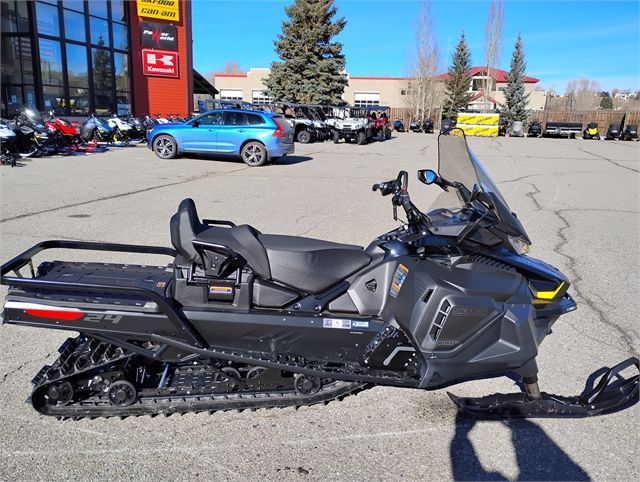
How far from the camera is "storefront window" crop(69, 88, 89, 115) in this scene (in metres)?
23.0

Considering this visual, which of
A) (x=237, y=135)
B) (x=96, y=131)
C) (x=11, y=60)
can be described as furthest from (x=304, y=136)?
(x=11, y=60)

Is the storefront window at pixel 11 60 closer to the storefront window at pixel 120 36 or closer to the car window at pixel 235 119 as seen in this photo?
the storefront window at pixel 120 36

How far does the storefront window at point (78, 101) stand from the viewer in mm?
23000

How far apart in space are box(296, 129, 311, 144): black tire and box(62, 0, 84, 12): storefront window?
11879 mm

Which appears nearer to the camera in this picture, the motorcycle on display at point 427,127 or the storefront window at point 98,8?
the storefront window at point 98,8

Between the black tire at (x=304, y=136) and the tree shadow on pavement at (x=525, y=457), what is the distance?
2299cm

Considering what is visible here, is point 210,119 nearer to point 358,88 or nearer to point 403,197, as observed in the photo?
point 403,197

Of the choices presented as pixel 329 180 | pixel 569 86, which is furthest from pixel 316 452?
pixel 569 86

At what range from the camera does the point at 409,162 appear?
18375 mm

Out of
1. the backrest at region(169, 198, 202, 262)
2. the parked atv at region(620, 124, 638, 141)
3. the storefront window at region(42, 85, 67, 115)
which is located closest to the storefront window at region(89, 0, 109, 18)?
the storefront window at region(42, 85, 67, 115)

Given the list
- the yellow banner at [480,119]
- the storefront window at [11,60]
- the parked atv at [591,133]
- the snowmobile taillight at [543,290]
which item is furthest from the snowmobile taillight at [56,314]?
the parked atv at [591,133]

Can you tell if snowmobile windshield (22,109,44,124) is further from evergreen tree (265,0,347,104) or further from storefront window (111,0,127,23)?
evergreen tree (265,0,347,104)

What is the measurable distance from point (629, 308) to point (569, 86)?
116 m

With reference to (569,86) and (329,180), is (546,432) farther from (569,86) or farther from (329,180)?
(569,86)
